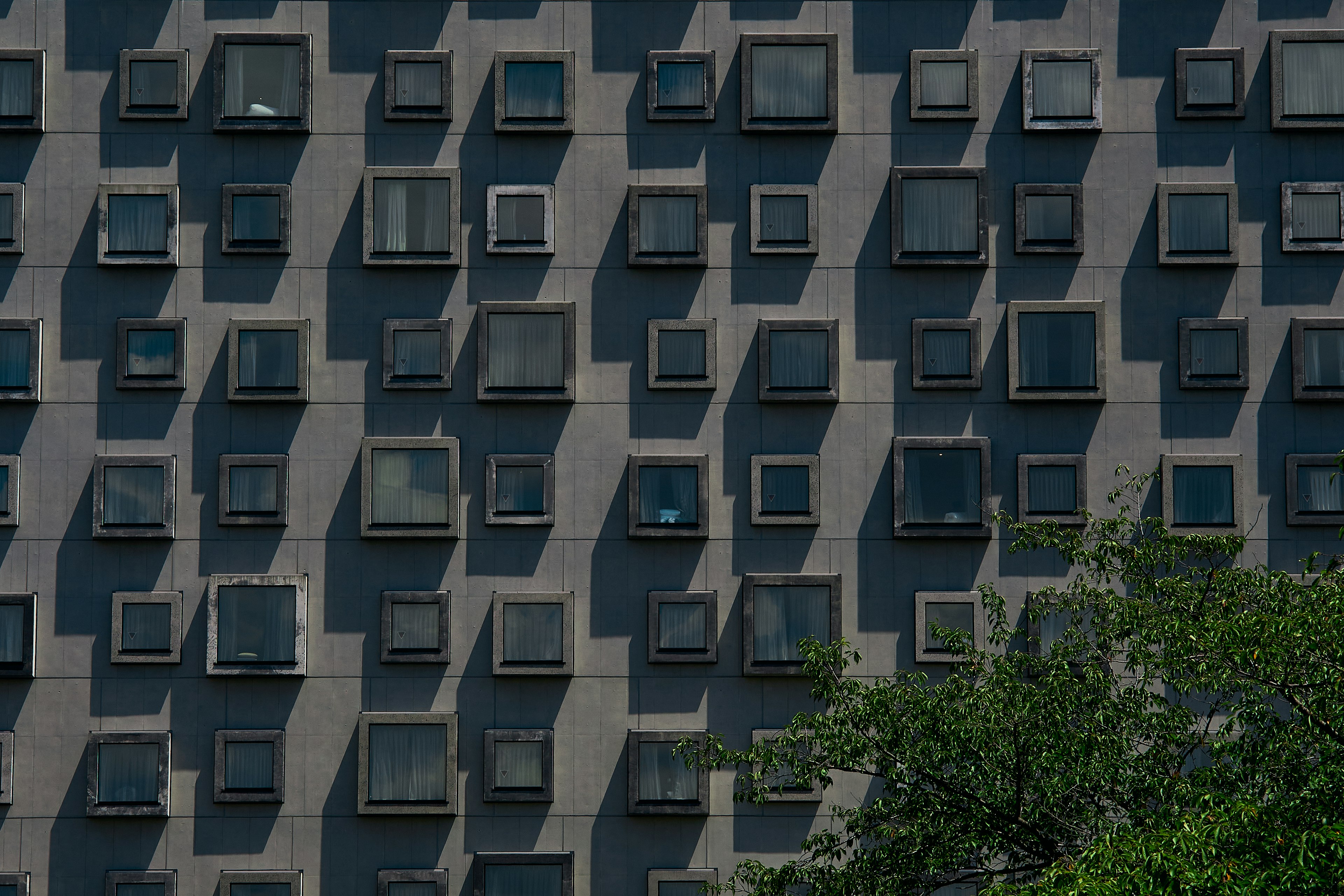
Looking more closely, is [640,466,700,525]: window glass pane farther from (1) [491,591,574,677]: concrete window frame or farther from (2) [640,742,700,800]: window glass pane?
(2) [640,742,700,800]: window glass pane

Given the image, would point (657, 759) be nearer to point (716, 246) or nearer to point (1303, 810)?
point (716, 246)

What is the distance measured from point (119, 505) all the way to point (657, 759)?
13112 mm

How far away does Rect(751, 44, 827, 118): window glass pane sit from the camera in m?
30.6

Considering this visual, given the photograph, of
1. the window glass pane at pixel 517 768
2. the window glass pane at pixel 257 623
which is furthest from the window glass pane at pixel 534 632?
the window glass pane at pixel 257 623

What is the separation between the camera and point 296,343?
3014 centimetres

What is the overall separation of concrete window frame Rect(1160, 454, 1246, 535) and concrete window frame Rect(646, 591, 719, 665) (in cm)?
1028

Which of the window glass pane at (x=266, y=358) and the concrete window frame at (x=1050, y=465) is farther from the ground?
the window glass pane at (x=266, y=358)

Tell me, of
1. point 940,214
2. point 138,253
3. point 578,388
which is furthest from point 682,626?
point 138,253

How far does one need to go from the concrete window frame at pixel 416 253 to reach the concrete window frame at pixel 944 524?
35.5 feet

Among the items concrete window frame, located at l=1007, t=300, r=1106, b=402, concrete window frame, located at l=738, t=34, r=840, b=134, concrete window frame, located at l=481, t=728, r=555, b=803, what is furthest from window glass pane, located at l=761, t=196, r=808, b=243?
concrete window frame, located at l=481, t=728, r=555, b=803

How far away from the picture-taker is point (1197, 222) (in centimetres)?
3059

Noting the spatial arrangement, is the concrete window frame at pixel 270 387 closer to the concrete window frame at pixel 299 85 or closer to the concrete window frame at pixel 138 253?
the concrete window frame at pixel 138 253

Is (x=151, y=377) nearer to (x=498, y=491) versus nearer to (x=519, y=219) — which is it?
(x=498, y=491)

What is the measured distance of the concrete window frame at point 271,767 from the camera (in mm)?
29203
